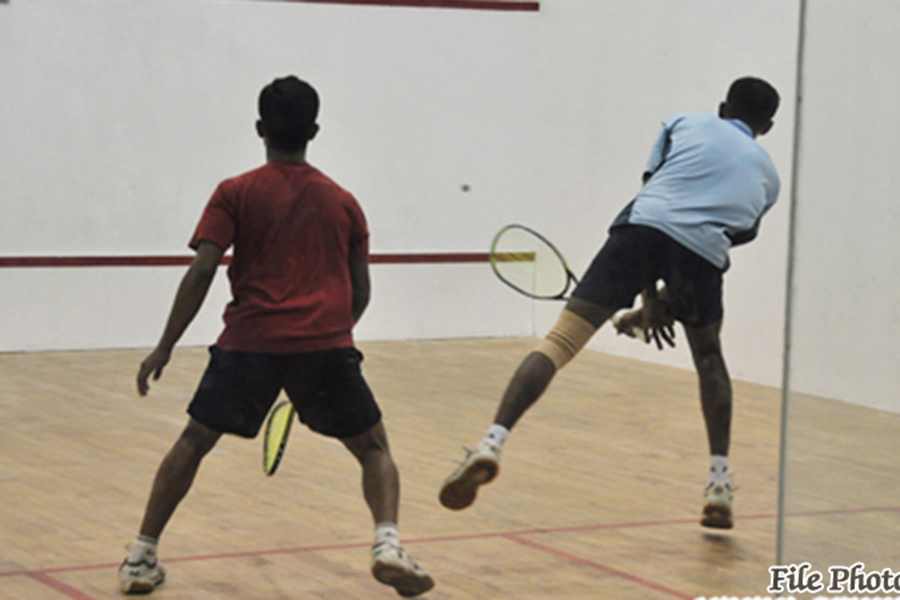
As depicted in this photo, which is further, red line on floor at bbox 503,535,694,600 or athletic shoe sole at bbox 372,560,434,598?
red line on floor at bbox 503,535,694,600

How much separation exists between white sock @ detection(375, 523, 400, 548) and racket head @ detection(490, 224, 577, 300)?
3.48 metres

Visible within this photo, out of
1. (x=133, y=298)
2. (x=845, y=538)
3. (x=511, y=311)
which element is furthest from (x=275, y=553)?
(x=511, y=311)

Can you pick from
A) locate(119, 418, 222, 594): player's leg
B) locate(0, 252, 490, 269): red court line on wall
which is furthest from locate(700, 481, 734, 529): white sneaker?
locate(0, 252, 490, 269): red court line on wall

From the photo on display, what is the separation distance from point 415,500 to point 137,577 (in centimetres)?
115

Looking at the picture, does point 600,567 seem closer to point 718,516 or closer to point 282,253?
point 718,516

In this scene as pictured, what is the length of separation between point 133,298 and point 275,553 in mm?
4159

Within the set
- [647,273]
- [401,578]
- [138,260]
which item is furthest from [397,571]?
[138,260]

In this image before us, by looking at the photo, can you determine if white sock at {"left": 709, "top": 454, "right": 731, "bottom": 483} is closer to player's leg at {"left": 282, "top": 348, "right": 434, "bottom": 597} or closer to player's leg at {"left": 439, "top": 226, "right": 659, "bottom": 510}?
player's leg at {"left": 439, "top": 226, "right": 659, "bottom": 510}

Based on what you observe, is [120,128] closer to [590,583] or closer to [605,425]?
[605,425]

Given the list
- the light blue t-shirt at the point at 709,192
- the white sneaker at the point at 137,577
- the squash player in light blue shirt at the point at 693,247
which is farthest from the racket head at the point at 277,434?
the light blue t-shirt at the point at 709,192

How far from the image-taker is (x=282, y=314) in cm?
272

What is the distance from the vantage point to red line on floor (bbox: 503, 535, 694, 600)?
2938 millimetres

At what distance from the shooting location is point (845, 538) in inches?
84.0

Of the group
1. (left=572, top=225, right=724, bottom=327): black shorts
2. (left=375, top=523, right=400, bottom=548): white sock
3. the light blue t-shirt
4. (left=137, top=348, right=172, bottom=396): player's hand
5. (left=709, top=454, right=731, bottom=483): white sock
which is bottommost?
(left=709, top=454, right=731, bottom=483): white sock
